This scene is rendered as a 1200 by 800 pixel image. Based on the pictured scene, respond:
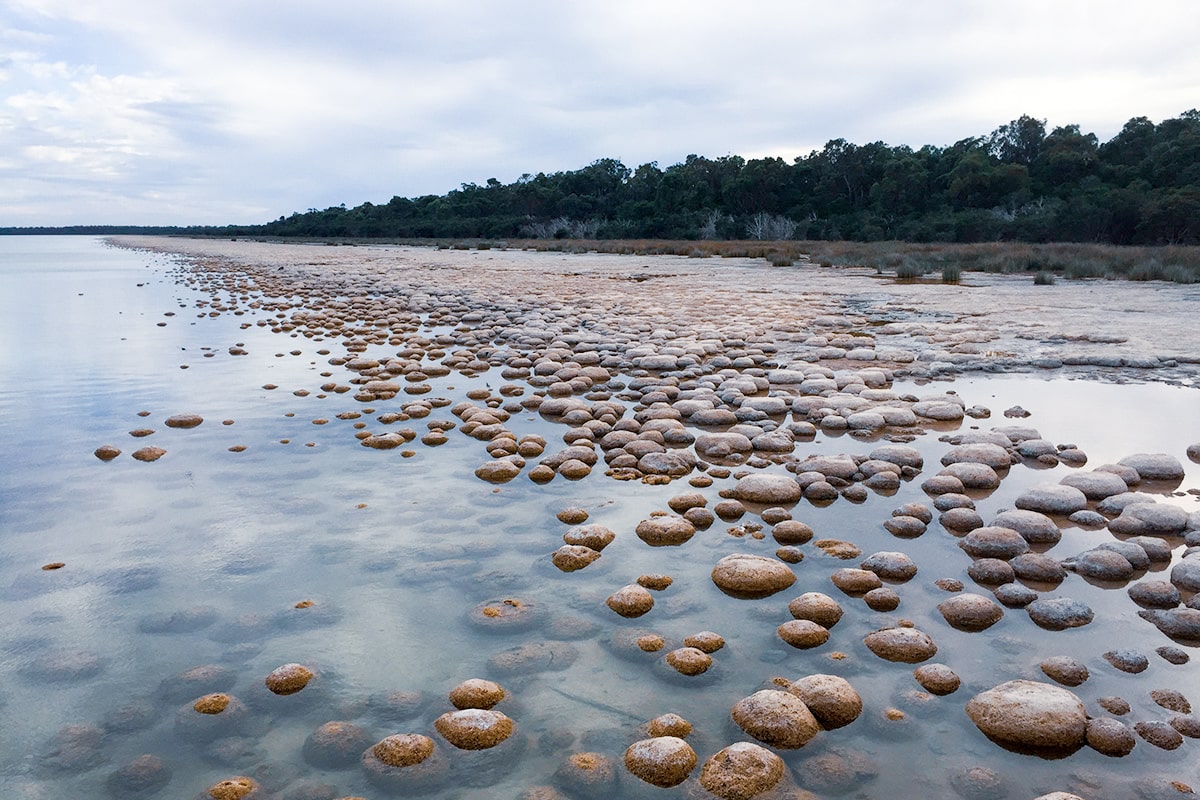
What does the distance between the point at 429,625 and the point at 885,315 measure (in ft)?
33.4

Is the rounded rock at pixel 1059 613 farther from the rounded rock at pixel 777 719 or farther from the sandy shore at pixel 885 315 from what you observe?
the sandy shore at pixel 885 315

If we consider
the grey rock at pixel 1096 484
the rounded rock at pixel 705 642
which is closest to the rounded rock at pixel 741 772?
the rounded rock at pixel 705 642

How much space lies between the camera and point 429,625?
9.05 ft

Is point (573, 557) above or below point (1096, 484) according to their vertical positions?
below

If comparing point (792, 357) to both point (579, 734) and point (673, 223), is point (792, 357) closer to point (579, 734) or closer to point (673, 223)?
point (579, 734)

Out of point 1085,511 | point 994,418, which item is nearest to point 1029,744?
point 1085,511

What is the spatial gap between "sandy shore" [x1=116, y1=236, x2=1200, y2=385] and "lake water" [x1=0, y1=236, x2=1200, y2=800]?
2196mm

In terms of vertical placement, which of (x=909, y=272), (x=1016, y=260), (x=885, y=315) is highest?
(x=1016, y=260)

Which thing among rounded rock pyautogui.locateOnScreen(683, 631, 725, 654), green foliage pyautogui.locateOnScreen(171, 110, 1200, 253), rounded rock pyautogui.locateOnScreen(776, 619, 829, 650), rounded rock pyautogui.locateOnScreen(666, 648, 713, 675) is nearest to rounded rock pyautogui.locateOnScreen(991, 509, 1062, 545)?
rounded rock pyautogui.locateOnScreen(776, 619, 829, 650)

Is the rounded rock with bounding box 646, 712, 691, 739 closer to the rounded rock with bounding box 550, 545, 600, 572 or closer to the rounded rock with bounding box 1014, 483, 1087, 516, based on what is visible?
the rounded rock with bounding box 550, 545, 600, 572

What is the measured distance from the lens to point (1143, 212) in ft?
104

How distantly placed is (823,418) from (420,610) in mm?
3478

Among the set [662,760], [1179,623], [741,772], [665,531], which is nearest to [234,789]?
[662,760]

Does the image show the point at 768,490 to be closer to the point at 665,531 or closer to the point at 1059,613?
the point at 665,531
